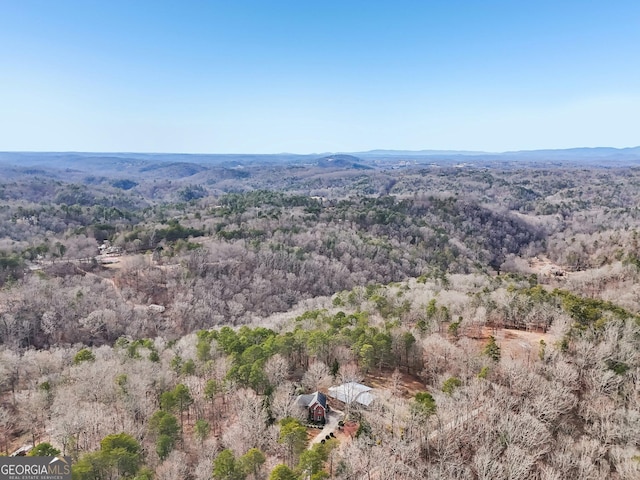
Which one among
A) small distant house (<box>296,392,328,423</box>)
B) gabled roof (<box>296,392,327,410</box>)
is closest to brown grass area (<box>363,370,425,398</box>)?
gabled roof (<box>296,392,327,410</box>)

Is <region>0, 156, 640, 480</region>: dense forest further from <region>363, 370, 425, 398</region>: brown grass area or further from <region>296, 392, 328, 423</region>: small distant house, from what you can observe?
<region>296, 392, 328, 423</region>: small distant house

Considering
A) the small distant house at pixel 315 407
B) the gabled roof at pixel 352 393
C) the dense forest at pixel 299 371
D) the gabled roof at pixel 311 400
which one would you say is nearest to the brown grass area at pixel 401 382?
the dense forest at pixel 299 371

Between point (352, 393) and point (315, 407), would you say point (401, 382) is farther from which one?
point (315, 407)

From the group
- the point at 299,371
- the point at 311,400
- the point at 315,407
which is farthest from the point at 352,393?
the point at 299,371

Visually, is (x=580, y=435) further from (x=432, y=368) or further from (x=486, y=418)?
(x=432, y=368)

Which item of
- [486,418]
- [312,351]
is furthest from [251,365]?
[486,418]

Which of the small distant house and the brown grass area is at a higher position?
the small distant house

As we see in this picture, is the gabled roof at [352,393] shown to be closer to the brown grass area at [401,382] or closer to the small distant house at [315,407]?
the small distant house at [315,407]
